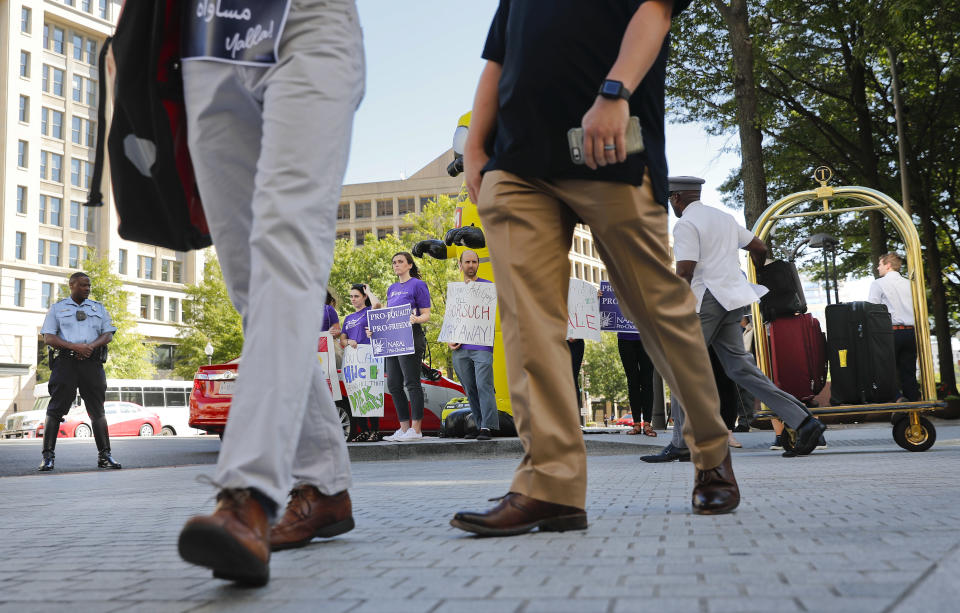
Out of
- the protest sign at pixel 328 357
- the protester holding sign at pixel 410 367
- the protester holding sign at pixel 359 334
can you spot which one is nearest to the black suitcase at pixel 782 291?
the protester holding sign at pixel 410 367

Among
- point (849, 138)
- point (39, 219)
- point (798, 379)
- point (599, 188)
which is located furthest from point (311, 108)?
point (39, 219)

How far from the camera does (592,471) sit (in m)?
6.45

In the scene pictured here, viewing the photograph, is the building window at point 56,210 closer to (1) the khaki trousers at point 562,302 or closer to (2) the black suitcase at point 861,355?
(2) the black suitcase at point 861,355

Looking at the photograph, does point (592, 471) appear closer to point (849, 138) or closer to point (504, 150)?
point (504, 150)

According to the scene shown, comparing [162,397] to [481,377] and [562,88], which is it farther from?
[562,88]

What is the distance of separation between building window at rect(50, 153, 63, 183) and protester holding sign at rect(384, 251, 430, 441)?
2418 inches

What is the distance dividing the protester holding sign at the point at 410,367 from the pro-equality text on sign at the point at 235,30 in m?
8.53

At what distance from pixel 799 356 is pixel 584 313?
3.00 metres

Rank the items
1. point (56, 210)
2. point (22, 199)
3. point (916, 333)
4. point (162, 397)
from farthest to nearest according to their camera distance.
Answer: point (56, 210)
point (22, 199)
point (162, 397)
point (916, 333)

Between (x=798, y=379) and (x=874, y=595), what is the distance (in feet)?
23.7

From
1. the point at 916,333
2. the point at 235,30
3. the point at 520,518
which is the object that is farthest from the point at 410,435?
the point at 235,30

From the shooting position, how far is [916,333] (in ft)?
29.5

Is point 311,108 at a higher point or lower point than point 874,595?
higher

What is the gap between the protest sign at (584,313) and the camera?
428 inches
